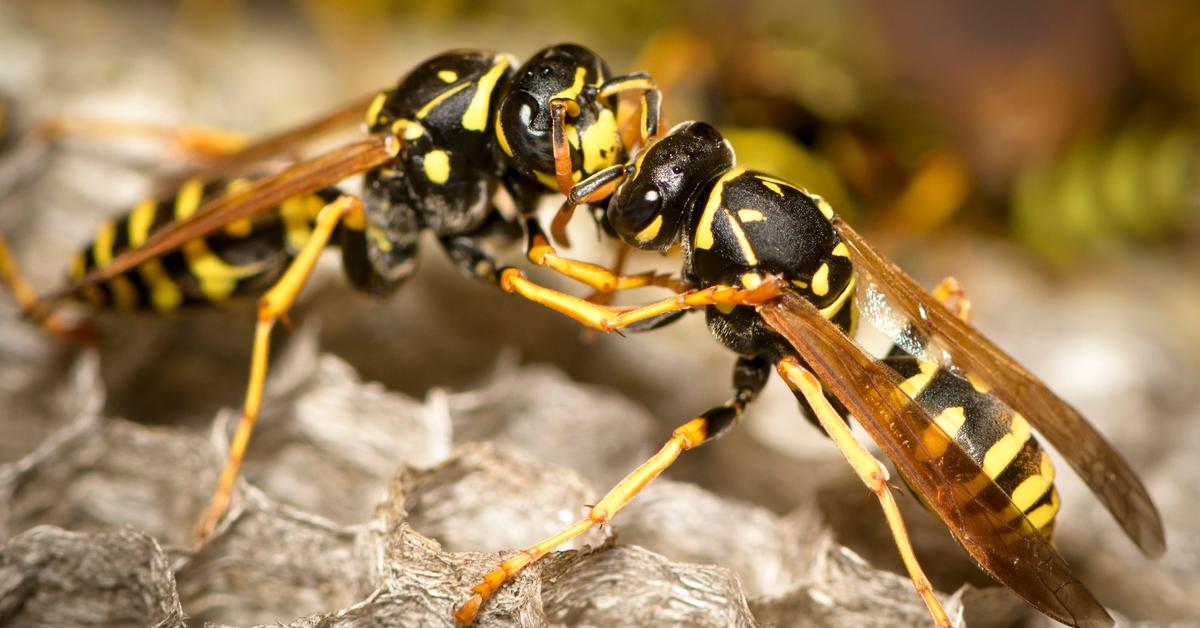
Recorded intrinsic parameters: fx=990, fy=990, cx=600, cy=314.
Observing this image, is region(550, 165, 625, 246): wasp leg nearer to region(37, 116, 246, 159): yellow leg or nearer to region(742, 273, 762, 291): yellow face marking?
region(742, 273, 762, 291): yellow face marking

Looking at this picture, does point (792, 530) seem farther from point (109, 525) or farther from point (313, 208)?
point (109, 525)

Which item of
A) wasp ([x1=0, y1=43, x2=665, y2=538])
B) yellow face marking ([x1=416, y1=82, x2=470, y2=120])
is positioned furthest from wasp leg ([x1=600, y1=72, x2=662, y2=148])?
yellow face marking ([x1=416, y1=82, x2=470, y2=120])

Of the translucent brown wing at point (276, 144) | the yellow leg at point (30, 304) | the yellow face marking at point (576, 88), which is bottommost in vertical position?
the yellow leg at point (30, 304)

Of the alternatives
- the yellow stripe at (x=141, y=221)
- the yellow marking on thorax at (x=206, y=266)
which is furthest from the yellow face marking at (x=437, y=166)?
the yellow stripe at (x=141, y=221)

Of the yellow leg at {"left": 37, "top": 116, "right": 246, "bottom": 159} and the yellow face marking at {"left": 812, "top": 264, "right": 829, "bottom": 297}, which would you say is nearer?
the yellow face marking at {"left": 812, "top": 264, "right": 829, "bottom": 297}

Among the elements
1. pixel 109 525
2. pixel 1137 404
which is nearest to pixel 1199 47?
pixel 1137 404

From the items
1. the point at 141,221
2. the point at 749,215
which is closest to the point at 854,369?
the point at 749,215

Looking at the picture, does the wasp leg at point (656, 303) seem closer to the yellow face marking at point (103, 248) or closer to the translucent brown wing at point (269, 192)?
the translucent brown wing at point (269, 192)
